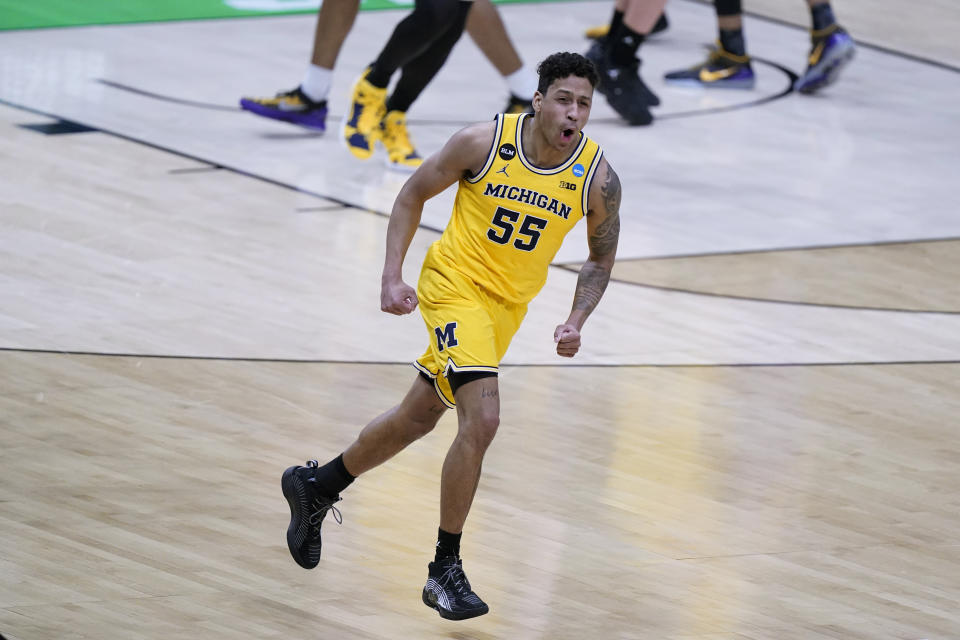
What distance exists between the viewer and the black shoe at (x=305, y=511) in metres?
4.46

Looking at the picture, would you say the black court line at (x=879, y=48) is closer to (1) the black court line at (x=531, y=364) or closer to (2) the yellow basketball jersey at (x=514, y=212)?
(1) the black court line at (x=531, y=364)

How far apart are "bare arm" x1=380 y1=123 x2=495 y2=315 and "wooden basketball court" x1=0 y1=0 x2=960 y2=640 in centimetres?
86

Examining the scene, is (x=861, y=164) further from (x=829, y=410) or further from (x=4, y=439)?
(x=4, y=439)

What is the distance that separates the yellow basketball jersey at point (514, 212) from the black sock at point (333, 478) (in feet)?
2.19

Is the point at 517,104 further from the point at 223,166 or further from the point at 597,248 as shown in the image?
the point at 597,248

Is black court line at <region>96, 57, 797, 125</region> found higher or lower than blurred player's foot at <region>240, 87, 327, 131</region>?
lower

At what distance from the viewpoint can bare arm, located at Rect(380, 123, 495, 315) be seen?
4.37m

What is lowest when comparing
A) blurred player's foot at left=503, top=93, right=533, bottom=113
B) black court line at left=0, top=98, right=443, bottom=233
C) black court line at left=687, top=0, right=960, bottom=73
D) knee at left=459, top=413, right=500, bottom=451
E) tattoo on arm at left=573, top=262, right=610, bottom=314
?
black court line at left=687, top=0, right=960, bottom=73

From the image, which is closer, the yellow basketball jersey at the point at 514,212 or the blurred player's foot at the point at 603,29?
the yellow basketball jersey at the point at 514,212

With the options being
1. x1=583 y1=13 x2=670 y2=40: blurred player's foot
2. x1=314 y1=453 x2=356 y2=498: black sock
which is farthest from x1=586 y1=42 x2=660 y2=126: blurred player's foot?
x1=314 y1=453 x2=356 y2=498: black sock

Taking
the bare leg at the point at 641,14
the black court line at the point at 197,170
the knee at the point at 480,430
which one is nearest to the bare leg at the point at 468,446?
the knee at the point at 480,430

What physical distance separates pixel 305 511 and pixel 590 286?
102 cm

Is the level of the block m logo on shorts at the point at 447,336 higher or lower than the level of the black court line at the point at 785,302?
higher

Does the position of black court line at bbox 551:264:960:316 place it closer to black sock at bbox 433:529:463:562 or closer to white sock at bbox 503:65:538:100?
white sock at bbox 503:65:538:100
